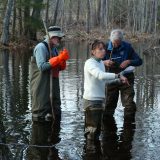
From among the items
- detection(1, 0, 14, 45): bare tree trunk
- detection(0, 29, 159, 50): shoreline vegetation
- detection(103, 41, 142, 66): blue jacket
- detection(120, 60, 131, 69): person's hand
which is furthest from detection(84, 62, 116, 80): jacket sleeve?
detection(0, 29, 159, 50): shoreline vegetation

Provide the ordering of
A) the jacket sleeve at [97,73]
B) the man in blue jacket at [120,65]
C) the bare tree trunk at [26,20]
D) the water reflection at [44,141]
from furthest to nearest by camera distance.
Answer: the bare tree trunk at [26,20] < the man in blue jacket at [120,65] < the jacket sleeve at [97,73] < the water reflection at [44,141]

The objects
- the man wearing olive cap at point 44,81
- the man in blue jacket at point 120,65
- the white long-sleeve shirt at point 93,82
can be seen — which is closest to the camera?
the white long-sleeve shirt at point 93,82

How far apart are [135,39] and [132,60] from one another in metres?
37.8

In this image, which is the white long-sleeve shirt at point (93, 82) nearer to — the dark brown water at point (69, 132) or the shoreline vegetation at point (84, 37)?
the dark brown water at point (69, 132)

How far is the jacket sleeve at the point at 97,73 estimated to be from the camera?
742cm

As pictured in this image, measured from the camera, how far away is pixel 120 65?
9711mm

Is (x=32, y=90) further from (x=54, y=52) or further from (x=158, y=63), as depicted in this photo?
(x=158, y=63)

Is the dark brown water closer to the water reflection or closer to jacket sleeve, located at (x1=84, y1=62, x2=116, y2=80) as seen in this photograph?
the water reflection

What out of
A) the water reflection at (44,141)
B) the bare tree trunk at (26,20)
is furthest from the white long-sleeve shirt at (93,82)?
the bare tree trunk at (26,20)

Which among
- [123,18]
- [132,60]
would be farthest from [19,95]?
[123,18]

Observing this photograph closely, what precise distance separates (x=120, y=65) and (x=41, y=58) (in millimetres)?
1688

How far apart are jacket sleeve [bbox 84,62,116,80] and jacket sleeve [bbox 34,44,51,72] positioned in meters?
1.58

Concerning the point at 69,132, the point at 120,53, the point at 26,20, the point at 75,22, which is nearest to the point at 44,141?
the point at 69,132

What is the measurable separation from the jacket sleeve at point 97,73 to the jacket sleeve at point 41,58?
5.19 feet
